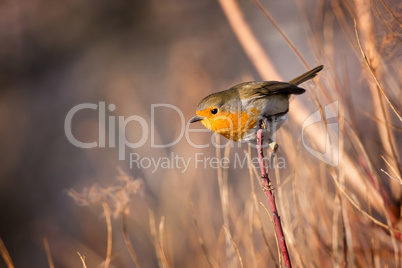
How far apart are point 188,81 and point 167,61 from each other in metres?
1.67

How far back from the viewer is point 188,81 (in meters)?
3.12

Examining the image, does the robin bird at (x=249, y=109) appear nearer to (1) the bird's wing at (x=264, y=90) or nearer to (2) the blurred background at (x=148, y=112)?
(1) the bird's wing at (x=264, y=90)

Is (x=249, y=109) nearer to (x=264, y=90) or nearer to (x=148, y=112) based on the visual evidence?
(x=264, y=90)

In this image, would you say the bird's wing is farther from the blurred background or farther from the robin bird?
the blurred background

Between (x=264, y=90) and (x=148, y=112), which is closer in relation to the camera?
(x=264, y=90)

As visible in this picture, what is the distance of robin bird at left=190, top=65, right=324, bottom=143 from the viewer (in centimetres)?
112

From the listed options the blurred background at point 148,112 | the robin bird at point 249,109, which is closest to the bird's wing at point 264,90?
the robin bird at point 249,109

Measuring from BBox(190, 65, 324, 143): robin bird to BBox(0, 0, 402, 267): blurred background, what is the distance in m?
0.19

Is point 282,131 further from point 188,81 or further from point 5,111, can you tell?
point 5,111

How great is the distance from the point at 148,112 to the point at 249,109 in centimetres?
293

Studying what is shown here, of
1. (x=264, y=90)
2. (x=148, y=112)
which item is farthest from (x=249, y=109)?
(x=148, y=112)

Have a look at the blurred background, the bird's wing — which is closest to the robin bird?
the bird's wing

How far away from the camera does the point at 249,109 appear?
1.17 m

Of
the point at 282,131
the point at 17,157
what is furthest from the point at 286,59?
the point at 17,157
